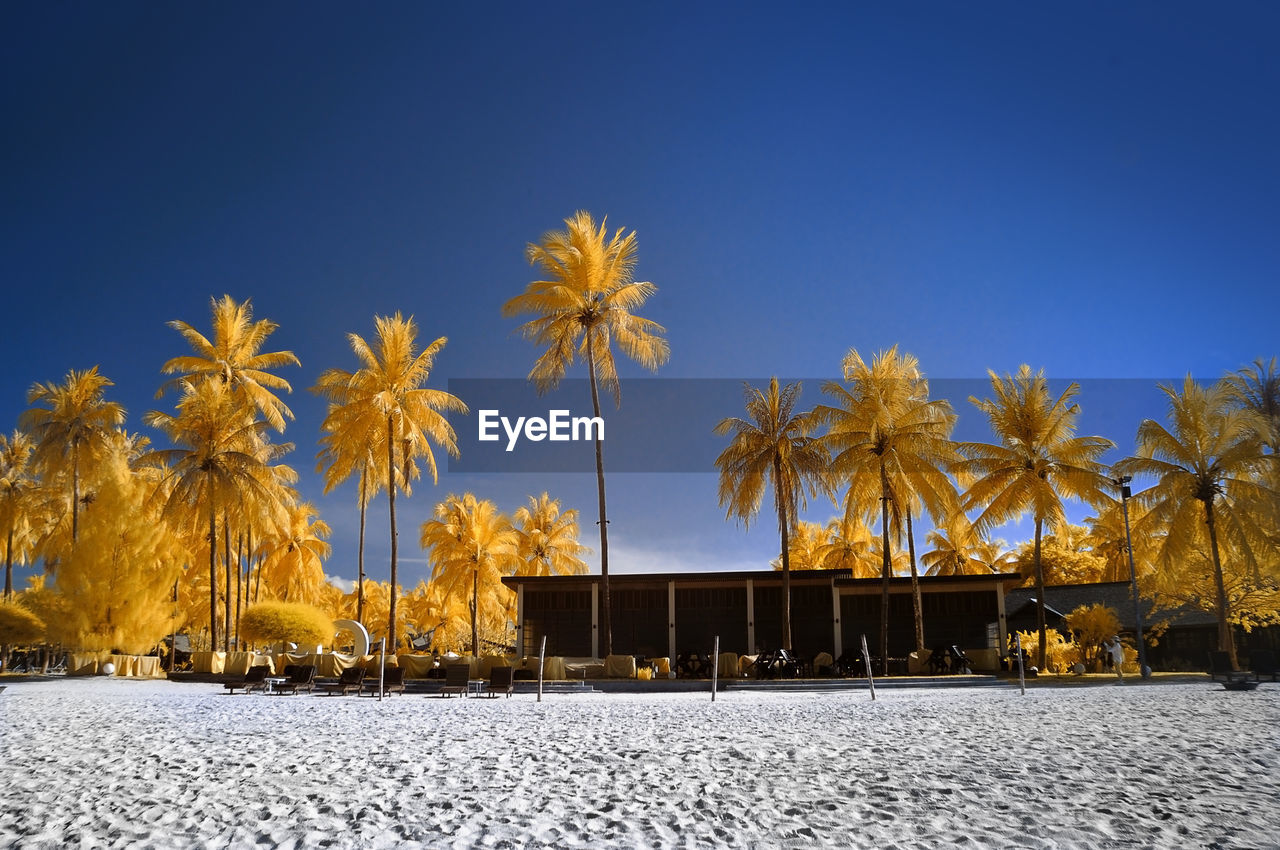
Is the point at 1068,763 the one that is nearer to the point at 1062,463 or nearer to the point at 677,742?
the point at 677,742

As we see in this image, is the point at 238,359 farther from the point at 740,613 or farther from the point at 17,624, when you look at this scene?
the point at 740,613

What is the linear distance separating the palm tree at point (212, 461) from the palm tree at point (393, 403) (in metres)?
3.27

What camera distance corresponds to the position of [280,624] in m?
30.5

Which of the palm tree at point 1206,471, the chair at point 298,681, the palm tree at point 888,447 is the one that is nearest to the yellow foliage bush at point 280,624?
the chair at point 298,681

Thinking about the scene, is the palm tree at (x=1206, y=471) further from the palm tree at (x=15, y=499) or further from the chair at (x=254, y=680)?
the palm tree at (x=15, y=499)

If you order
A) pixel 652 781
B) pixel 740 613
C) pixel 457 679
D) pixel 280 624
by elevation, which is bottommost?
pixel 457 679

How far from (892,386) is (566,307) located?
12.4 meters

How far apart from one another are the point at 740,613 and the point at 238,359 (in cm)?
2271

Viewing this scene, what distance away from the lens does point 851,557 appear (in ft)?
155

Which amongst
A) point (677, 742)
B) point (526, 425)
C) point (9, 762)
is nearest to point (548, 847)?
point (677, 742)

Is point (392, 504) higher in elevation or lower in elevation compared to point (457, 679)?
higher

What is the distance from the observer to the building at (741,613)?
34.5m

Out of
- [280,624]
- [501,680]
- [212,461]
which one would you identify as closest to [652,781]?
[501,680]

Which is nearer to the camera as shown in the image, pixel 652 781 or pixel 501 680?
pixel 652 781
